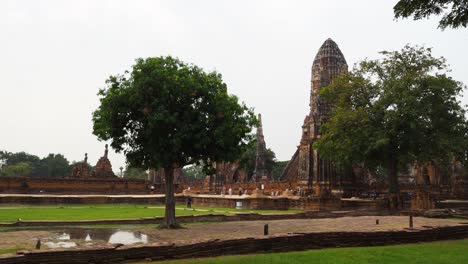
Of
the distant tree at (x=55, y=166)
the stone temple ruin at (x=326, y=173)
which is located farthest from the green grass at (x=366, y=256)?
the distant tree at (x=55, y=166)

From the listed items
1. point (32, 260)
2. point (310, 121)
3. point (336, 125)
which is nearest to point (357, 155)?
point (336, 125)

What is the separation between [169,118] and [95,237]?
4.40 metres

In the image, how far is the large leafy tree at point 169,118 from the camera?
567 inches

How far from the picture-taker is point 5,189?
35594 mm

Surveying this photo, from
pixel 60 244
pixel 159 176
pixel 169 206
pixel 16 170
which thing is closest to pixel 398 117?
pixel 169 206

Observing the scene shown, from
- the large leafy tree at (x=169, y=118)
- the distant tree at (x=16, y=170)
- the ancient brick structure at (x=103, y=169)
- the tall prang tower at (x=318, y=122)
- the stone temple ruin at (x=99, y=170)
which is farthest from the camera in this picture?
the distant tree at (x=16, y=170)

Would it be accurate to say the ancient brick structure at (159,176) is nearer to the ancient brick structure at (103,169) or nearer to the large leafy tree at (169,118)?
the ancient brick structure at (103,169)

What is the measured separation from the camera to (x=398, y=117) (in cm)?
2381

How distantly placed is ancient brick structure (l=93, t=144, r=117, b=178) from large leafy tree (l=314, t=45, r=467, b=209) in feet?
91.5

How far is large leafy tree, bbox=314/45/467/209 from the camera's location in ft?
77.4

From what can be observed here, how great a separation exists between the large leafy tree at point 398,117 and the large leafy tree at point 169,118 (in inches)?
454

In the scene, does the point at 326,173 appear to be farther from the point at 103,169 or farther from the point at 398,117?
the point at 103,169

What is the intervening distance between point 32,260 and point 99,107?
8586mm

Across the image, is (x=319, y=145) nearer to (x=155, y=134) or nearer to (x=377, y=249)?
(x=155, y=134)
